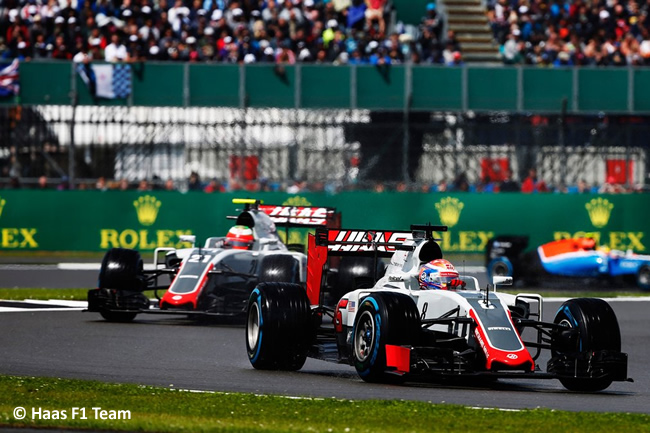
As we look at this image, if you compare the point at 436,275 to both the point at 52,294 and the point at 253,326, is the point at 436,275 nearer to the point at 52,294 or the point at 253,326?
the point at 253,326

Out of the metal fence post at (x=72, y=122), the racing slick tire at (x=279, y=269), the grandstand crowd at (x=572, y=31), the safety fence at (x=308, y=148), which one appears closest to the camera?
the racing slick tire at (x=279, y=269)

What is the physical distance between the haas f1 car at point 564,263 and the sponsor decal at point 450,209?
4685 millimetres

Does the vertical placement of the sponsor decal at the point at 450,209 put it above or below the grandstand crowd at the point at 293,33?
below

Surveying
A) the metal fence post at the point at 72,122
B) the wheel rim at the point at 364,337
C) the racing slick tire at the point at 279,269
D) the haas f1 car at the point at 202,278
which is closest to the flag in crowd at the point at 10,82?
the metal fence post at the point at 72,122

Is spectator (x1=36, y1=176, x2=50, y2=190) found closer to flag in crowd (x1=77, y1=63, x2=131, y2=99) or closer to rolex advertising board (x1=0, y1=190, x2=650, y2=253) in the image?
rolex advertising board (x1=0, y1=190, x2=650, y2=253)

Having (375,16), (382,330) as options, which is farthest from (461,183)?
(382,330)

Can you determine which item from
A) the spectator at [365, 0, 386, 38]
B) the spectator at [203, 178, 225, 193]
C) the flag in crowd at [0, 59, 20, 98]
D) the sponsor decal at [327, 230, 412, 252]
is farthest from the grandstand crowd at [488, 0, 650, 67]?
the sponsor decal at [327, 230, 412, 252]

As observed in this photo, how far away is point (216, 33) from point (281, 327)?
20198 mm

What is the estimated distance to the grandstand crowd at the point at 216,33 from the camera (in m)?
30.2

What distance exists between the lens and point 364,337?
11156 mm

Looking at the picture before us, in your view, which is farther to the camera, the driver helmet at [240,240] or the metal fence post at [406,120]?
the metal fence post at [406,120]

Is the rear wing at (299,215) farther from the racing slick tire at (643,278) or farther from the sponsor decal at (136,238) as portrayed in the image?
the sponsor decal at (136,238)

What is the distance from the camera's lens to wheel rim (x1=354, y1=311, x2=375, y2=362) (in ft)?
36.0

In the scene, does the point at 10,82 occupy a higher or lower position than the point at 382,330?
higher
